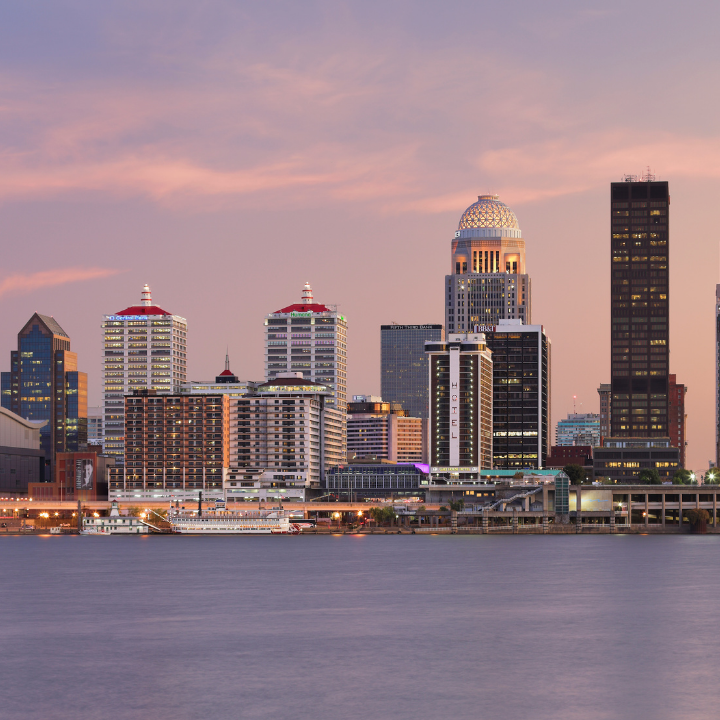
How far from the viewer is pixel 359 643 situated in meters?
84.1

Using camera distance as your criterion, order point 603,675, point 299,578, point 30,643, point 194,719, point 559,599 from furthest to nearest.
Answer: point 299,578 < point 559,599 < point 30,643 < point 603,675 < point 194,719

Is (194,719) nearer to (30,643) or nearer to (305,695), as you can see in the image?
(305,695)

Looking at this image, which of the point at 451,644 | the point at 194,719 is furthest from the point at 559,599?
the point at 194,719

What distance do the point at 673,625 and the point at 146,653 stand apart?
130 feet

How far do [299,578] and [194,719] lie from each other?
77.9m

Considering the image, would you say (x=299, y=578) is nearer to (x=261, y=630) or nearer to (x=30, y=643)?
(x=261, y=630)

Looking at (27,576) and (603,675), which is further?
(27,576)

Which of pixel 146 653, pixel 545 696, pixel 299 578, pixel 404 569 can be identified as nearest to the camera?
pixel 545 696

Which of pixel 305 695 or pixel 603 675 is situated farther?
pixel 603 675

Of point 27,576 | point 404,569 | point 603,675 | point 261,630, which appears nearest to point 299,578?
point 404,569

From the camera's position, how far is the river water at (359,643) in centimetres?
6372

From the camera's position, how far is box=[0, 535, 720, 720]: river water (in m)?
63.7

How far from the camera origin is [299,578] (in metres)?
137

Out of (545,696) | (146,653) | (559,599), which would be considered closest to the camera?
(545,696)
